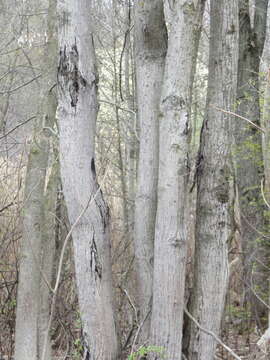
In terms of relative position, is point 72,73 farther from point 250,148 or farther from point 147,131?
point 250,148

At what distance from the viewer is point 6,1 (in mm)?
7938

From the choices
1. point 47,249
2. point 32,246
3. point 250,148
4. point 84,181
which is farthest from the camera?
point 250,148

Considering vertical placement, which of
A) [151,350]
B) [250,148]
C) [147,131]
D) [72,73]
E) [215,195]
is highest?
[250,148]

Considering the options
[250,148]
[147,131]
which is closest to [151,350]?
[147,131]

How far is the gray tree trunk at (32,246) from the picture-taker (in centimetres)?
491

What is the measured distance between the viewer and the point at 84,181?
11.0ft

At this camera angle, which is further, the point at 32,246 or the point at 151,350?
the point at 32,246

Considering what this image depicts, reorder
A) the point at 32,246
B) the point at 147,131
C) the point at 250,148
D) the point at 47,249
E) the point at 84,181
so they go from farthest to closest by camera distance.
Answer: the point at 250,148
the point at 47,249
the point at 32,246
the point at 147,131
the point at 84,181

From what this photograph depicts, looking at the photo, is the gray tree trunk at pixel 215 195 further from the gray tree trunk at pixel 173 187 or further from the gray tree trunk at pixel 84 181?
the gray tree trunk at pixel 84 181

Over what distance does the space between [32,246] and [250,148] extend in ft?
11.9

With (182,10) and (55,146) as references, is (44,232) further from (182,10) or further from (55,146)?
(182,10)

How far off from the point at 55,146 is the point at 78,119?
2.24m

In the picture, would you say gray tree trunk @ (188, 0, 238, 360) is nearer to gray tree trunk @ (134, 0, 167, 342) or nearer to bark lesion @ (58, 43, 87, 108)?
gray tree trunk @ (134, 0, 167, 342)

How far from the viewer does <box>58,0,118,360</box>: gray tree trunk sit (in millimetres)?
3361
